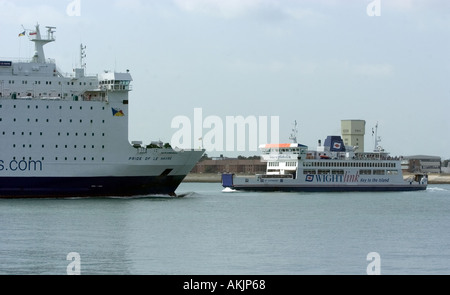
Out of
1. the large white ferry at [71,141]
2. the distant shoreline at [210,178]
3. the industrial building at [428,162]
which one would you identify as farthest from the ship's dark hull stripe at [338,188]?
the industrial building at [428,162]

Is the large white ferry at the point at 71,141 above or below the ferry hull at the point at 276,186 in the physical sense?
above

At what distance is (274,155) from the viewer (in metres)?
61.9

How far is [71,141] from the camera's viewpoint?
4062 cm

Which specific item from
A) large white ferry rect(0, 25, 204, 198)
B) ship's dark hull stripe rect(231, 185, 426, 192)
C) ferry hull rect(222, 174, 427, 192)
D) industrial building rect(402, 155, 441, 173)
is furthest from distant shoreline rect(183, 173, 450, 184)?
large white ferry rect(0, 25, 204, 198)

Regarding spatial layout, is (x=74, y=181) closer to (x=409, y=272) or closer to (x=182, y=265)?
(x=182, y=265)

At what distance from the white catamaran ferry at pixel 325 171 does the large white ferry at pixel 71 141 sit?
1699 cm

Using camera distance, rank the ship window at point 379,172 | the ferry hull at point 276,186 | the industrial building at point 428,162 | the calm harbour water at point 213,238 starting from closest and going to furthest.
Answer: the calm harbour water at point 213,238, the ferry hull at point 276,186, the ship window at point 379,172, the industrial building at point 428,162

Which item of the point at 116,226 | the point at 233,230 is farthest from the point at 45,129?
the point at 233,230

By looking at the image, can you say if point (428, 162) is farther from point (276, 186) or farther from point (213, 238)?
point (213, 238)

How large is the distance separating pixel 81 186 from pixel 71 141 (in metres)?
2.22

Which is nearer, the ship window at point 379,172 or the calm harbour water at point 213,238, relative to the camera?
the calm harbour water at point 213,238

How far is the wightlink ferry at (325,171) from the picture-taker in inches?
2346

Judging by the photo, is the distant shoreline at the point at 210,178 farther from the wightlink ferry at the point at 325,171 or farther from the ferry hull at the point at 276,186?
the ferry hull at the point at 276,186

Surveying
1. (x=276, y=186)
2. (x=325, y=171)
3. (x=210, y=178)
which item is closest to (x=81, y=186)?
(x=276, y=186)
